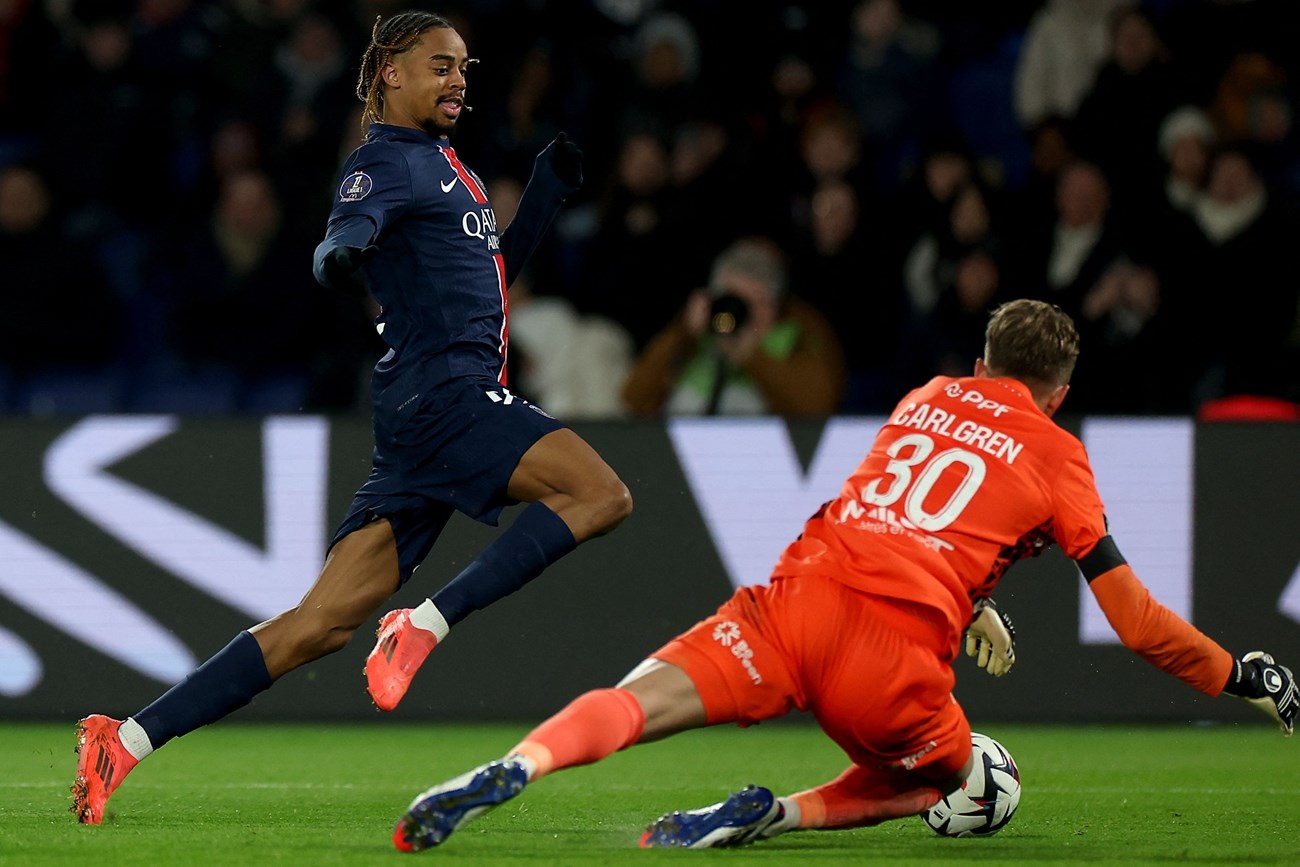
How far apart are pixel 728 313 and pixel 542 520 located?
13.5ft

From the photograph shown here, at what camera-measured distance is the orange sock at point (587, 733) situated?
13.4 ft

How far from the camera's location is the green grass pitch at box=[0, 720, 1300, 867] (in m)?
4.51

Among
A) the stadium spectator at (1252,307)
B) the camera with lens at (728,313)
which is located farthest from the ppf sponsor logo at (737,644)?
the stadium spectator at (1252,307)

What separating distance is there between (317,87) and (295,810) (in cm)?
665

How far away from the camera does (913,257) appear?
386 inches

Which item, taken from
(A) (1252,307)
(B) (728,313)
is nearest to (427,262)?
(B) (728,313)

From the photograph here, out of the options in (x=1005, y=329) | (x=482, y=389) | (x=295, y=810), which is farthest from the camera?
(x=295, y=810)

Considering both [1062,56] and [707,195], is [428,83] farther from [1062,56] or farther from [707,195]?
[1062,56]

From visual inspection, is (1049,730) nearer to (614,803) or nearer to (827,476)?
(827,476)

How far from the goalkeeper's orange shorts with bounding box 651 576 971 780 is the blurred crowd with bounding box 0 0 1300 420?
453cm

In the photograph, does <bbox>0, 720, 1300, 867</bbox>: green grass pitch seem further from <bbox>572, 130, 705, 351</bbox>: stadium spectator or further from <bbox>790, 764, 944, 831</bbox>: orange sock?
<bbox>572, 130, 705, 351</bbox>: stadium spectator

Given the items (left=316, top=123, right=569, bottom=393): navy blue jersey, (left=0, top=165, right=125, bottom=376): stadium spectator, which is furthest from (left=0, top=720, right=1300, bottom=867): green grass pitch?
(left=0, top=165, right=125, bottom=376): stadium spectator

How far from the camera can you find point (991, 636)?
15.8ft

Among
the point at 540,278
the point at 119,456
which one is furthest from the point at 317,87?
the point at 119,456
